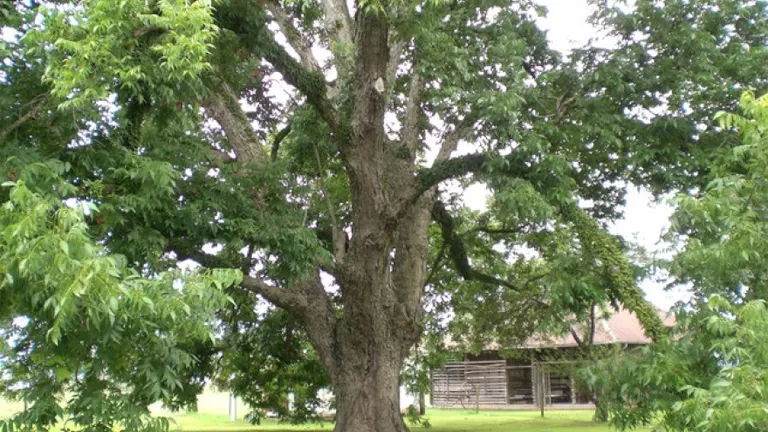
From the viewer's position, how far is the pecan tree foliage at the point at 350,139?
593 cm

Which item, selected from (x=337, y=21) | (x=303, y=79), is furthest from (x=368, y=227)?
(x=337, y=21)

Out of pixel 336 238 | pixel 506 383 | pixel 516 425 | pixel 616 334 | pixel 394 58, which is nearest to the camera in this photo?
pixel 336 238

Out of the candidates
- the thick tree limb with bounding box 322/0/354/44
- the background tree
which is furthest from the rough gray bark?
the background tree

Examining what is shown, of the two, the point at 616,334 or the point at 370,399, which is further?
the point at 616,334

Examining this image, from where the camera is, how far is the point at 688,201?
6.06 meters

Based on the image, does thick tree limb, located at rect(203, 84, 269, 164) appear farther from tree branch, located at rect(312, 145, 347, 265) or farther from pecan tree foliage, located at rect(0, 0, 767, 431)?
tree branch, located at rect(312, 145, 347, 265)

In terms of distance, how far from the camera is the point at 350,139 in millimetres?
9422

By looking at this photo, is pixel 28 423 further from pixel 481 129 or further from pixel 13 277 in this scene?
pixel 481 129

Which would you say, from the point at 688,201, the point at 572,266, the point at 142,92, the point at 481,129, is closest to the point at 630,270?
the point at 572,266

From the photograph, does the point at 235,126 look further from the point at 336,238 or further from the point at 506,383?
the point at 506,383

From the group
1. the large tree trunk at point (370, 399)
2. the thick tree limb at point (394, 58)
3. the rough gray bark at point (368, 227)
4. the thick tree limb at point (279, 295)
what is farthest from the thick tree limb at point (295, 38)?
the large tree trunk at point (370, 399)

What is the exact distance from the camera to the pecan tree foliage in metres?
5.93

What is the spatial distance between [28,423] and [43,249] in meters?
1.78

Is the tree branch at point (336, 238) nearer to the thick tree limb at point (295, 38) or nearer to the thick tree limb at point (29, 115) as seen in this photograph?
the thick tree limb at point (295, 38)
